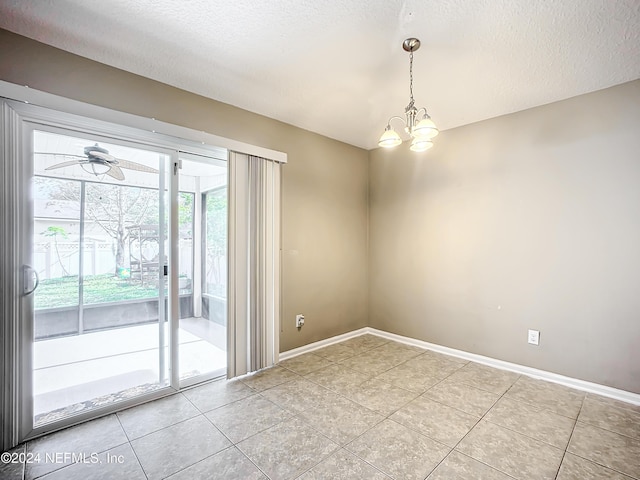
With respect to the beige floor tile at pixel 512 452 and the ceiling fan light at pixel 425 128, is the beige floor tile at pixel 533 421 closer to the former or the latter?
the beige floor tile at pixel 512 452

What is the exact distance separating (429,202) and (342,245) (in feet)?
4.04

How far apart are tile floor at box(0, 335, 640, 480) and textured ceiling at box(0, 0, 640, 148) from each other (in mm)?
2648

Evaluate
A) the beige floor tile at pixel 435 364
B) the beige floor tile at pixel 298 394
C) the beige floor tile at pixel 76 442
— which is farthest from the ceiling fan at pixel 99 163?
the beige floor tile at pixel 435 364

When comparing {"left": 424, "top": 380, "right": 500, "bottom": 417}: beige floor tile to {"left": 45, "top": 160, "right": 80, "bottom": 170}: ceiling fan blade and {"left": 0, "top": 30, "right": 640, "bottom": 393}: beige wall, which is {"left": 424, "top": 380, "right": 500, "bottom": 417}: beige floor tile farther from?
{"left": 45, "top": 160, "right": 80, "bottom": 170}: ceiling fan blade

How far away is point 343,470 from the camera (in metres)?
1.75

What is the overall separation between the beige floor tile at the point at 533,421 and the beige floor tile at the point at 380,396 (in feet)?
2.05

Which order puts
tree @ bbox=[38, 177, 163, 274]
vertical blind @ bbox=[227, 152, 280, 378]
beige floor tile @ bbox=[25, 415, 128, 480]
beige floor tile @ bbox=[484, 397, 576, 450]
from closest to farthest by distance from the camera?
1. beige floor tile @ bbox=[25, 415, 128, 480]
2. beige floor tile @ bbox=[484, 397, 576, 450]
3. tree @ bbox=[38, 177, 163, 274]
4. vertical blind @ bbox=[227, 152, 280, 378]

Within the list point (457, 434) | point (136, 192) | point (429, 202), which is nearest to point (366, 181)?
point (429, 202)

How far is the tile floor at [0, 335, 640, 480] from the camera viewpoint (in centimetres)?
176

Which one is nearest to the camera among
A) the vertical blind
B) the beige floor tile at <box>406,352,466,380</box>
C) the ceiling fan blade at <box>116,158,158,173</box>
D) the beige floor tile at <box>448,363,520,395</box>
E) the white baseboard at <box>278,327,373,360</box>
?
the ceiling fan blade at <box>116,158,158,173</box>

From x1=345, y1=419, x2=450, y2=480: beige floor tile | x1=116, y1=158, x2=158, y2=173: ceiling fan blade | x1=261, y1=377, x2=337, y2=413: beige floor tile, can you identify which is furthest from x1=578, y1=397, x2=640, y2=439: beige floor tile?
x1=116, y1=158, x2=158, y2=173: ceiling fan blade

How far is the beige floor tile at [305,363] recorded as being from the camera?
3166 mm

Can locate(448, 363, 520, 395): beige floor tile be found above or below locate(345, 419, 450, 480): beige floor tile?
below

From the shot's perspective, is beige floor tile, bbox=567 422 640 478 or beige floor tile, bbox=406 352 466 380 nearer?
beige floor tile, bbox=567 422 640 478
